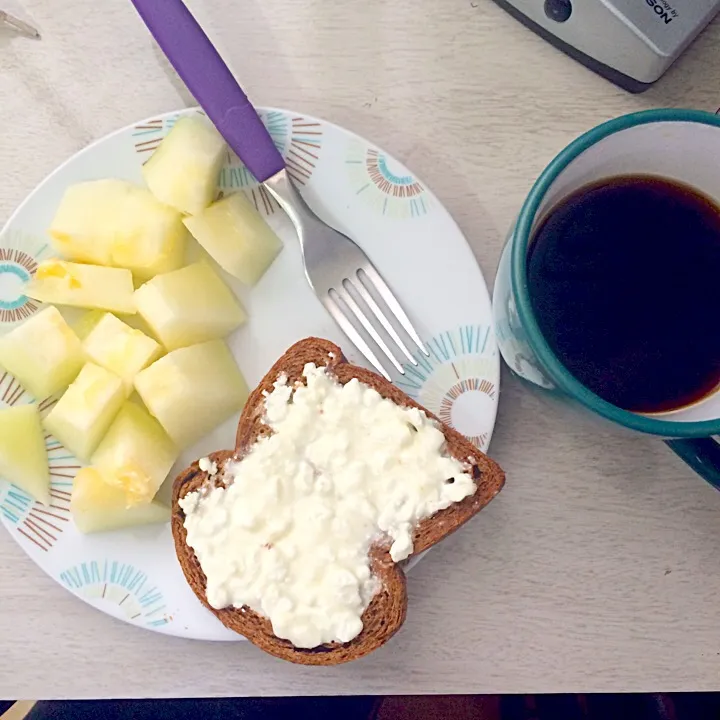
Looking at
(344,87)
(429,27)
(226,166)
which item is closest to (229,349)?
(226,166)

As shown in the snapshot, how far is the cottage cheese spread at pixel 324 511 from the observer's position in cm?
90

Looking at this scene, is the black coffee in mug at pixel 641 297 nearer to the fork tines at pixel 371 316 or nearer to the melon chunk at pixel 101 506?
the fork tines at pixel 371 316

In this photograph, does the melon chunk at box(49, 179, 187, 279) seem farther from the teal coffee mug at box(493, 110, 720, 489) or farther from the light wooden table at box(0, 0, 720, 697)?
the teal coffee mug at box(493, 110, 720, 489)

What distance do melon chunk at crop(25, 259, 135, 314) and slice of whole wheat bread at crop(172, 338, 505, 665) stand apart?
0.21m

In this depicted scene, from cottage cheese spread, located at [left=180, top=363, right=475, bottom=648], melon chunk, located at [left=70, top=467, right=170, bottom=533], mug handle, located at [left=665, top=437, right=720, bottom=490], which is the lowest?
mug handle, located at [left=665, top=437, right=720, bottom=490]

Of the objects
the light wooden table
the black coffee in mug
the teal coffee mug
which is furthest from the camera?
the light wooden table

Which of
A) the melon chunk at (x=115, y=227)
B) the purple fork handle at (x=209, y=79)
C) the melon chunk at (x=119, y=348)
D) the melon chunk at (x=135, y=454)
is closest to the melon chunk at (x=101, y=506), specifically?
the melon chunk at (x=135, y=454)

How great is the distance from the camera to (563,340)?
795mm

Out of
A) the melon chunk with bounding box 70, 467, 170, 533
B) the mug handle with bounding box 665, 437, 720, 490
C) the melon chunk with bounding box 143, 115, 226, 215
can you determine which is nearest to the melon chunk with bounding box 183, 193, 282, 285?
the melon chunk with bounding box 143, 115, 226, 215

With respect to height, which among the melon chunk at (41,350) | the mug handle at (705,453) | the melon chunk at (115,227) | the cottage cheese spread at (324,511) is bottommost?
the mug handle at (705,453)

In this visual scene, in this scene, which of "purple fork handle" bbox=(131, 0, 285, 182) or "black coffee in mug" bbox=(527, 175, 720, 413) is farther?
"purple fork handle" bbox=(131, 0, 285, 182)

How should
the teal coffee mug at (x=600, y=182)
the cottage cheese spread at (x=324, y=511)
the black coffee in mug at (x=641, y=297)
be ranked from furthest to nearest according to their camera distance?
the cottage cheese spread at (x=324, y=511) → the black coffee in mug at (x=641, y=297) → the teal coffee mug at (x=600, y=182)

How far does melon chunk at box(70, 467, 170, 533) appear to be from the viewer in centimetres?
95

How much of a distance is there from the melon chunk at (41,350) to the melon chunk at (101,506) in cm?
12
